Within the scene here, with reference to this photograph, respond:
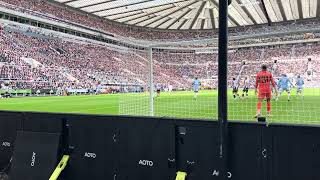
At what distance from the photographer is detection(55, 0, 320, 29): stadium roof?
37.6 meters

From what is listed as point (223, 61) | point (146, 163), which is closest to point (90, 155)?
point (146, 163)

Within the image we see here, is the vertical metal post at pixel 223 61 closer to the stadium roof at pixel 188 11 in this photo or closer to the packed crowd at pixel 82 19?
the packed crowd at pixel 82 19

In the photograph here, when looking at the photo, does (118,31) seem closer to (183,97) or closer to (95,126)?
(183,97)

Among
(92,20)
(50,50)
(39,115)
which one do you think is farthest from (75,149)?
(92,20)

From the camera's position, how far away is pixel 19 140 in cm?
450

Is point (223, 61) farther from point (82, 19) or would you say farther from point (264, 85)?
point (82, 19)

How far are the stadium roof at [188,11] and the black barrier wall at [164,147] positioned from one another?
3271cm

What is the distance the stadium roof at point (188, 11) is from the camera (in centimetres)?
3762

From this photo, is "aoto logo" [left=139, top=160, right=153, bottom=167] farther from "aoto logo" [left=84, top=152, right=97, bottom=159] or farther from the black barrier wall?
"aoto logo" [left=84, top=152, right=97, bottom=159]

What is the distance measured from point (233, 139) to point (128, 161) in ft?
4.61

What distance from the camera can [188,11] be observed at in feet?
149

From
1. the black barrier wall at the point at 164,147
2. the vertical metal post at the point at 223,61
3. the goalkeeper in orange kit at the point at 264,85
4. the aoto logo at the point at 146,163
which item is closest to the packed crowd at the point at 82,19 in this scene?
the goalkeeper in orange kit at the point at 264,85

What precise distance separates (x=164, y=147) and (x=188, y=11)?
43622 millimetres

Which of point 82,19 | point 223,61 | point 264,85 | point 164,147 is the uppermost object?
point 82,19
